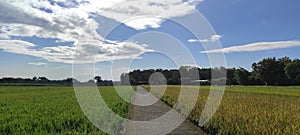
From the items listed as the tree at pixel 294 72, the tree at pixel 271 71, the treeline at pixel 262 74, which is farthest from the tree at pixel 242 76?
the tree at pixel 294 72

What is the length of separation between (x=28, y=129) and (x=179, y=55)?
970 cm

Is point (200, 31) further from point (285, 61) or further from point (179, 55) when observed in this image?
point (285, 61)

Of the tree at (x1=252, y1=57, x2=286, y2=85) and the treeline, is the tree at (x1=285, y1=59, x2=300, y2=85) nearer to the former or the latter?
the treeline

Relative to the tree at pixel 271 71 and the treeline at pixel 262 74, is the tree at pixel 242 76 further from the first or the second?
the tree at pixel 271 71

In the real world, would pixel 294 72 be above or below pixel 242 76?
above

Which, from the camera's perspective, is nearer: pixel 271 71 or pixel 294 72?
pixel 294 72

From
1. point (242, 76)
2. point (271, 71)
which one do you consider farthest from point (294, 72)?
point (242, 76)

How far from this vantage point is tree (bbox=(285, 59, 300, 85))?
3125 inches

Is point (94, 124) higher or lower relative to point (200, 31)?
lower

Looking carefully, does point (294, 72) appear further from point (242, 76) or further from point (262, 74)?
point (242, 76)

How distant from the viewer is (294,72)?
262ft

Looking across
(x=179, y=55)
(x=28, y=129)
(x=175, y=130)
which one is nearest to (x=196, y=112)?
(x=175, y=130)

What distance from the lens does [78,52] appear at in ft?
33.4

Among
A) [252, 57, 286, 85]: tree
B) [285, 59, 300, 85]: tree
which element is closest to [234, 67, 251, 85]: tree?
[252, 57, 286, 85]: tree
